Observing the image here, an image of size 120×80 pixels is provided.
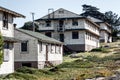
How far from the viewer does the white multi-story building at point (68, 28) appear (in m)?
73.9

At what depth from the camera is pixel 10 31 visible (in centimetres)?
3428

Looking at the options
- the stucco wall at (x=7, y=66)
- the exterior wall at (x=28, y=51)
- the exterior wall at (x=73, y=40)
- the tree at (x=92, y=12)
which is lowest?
the stucco wall at (x=7, y=66)

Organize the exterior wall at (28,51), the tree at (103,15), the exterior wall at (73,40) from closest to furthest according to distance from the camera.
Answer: the exterior wall at (28,51) → the exterior wall at (73,40) → the tree at (103,15)

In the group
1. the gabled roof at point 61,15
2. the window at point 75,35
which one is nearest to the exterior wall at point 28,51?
the window at point 75,35

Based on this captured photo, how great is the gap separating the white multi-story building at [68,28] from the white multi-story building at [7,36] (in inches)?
1577

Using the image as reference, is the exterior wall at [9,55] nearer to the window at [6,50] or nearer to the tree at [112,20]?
the window at [6,50]

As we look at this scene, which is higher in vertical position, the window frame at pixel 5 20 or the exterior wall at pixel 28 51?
the window frame at pixel 5 20

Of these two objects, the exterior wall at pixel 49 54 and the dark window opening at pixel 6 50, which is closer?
the dark window opening at pixel 6 50

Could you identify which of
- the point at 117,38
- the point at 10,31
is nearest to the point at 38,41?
the point at 10,31

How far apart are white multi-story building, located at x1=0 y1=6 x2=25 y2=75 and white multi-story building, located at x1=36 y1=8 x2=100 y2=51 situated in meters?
40.1

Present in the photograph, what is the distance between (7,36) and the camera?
3350 cm

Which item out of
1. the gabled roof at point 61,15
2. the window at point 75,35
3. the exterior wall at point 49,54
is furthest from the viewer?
the gabled roof at point 61,15

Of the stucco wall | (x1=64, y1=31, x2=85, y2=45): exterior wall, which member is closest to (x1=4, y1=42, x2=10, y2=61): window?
the stucco wall

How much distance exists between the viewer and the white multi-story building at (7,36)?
105 ft
